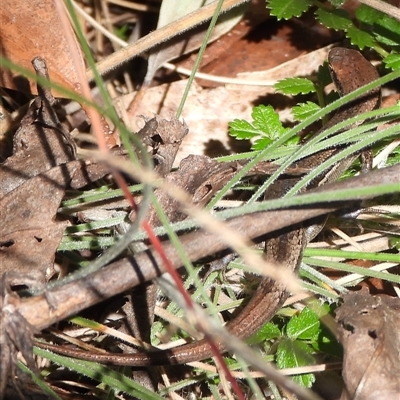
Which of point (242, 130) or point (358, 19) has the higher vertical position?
point (358, 19)

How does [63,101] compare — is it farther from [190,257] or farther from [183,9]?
[190,257]

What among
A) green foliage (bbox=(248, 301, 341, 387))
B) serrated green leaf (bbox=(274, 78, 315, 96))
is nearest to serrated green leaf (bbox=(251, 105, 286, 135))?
serrated green leaf (bbox=(274, 78, 315, 96))

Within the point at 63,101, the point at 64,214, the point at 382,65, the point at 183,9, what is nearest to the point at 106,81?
the point at 63,101

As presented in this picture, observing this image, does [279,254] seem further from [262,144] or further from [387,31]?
[387,31]

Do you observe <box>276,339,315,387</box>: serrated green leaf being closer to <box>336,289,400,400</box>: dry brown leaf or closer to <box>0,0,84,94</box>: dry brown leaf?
<box>336,289,400,400</box>: dry brown leaf

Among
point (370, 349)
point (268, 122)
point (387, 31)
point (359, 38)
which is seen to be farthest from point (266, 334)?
point (387, 31)

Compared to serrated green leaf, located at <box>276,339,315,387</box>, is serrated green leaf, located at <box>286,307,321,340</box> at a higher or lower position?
higher
